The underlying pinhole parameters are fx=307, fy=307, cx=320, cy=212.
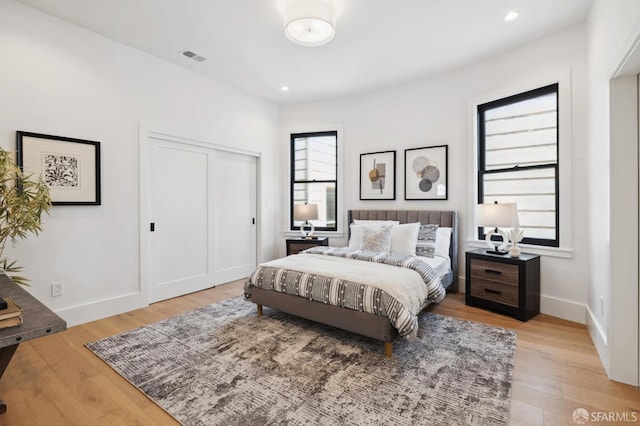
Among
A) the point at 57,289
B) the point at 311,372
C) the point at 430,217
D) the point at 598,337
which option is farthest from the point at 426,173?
the point at 57,289

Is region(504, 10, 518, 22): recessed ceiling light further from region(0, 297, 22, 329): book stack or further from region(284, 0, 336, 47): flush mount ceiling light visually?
region(0, 297, 22, 329): book stack

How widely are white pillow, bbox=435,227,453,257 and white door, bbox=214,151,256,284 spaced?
9.53 feet

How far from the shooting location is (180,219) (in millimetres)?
4098

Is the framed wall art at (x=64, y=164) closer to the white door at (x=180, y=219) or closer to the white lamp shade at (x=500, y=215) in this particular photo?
the white door at (x=180, y=219)

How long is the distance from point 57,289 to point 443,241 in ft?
14.0

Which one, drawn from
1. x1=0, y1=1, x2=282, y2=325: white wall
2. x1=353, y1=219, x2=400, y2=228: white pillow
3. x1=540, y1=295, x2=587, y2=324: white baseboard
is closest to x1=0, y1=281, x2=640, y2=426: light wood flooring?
x1=540, y1=295, x2=587, y2=324: white baseboard

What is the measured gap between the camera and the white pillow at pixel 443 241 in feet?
12.8

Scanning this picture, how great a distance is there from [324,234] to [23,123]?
12.5 ft

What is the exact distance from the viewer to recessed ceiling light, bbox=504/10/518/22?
287cm

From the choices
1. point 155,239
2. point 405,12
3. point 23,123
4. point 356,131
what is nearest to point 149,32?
point 23,123

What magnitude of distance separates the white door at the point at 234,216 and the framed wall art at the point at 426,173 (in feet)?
8.19

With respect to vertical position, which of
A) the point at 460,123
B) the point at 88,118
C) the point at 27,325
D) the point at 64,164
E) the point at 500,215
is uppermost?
the point at 460,123

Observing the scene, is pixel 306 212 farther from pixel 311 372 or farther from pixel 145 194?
pixel 311 372

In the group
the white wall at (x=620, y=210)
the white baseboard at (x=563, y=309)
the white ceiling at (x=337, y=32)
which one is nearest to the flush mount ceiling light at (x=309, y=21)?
the white ceiling at (x=337, y=32)
